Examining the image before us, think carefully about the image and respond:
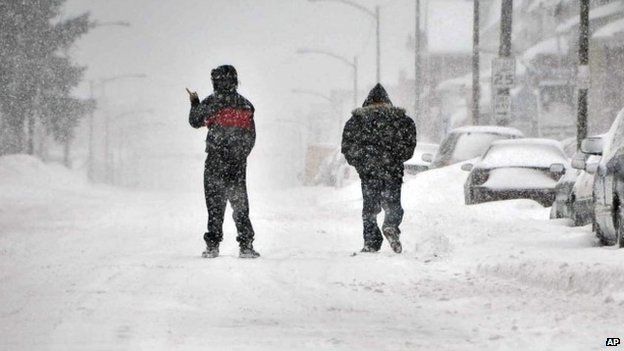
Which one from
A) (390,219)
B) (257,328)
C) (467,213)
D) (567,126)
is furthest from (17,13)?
(257,328)

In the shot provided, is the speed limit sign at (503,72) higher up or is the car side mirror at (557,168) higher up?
the speed limit sign at (503,72)

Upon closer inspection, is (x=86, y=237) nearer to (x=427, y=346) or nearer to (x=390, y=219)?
(x=390, y=219)

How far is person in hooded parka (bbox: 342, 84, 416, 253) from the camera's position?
37.7ft

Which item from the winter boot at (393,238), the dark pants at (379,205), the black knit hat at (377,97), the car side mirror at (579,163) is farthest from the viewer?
the car side mirror at (579,163)

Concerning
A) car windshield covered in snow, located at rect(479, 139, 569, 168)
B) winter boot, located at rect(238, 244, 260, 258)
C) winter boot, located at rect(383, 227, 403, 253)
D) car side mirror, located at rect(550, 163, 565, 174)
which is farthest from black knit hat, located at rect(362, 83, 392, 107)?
car windshield covered in snow, located at rect(479, 139, 569, 168)

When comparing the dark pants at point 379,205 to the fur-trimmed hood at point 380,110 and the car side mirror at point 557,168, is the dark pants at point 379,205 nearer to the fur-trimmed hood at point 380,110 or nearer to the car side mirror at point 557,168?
the fur-trimmed hood at point 380,110

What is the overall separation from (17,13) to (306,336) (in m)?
41.7

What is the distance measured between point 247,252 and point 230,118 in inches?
51.2

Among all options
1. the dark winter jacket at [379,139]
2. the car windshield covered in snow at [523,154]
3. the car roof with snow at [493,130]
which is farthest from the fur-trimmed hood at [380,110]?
the car roof with snow at [493,130]

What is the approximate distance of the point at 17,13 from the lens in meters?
45.1

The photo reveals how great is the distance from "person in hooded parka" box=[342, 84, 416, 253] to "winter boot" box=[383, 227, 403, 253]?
107 millimetres

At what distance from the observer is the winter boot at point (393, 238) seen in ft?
36.6

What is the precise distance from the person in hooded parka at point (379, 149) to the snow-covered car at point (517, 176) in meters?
6.60

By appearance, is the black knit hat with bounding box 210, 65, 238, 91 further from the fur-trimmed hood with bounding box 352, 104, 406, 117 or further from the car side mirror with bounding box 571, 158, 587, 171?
the car side mirror with bounding box 571, 158, 587, 171
